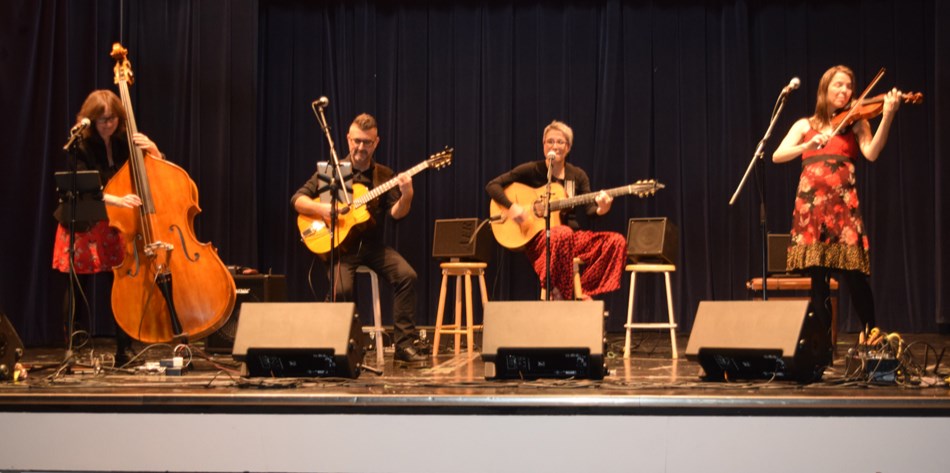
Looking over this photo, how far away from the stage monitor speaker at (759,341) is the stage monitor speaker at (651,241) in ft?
5.78

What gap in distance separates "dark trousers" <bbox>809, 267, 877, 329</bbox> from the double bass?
2.92 metres

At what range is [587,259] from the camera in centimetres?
562

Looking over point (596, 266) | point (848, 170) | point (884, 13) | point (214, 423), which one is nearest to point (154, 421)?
point (214, 423)

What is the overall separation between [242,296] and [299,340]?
2.06 metres

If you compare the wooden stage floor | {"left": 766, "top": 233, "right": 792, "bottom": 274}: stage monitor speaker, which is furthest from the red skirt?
{"left": 766, "top": 233, "right": 792, "bottom": 274}: stage monitor speaker

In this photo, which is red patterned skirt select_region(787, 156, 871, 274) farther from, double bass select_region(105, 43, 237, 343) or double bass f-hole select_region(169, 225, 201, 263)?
double bass f-hole select_region(169, 225, 201, 263)

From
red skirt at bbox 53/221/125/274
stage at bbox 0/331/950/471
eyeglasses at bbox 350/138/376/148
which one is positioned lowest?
stage at bbox 0/331/950/471

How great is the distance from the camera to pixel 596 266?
5621mm

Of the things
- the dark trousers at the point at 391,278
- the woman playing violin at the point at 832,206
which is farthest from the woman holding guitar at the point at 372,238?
the woman playing violin at the point at 832,206

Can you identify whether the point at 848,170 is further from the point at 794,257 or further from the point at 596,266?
the point at 596,266

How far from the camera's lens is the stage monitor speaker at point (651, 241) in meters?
5.66

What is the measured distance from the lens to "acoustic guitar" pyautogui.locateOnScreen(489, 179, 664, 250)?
557cm

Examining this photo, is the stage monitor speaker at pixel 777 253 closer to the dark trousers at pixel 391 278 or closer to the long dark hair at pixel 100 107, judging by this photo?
the dark trousers at pixel 391 278

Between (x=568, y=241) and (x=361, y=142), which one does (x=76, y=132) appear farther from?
(x=568, y=241)
